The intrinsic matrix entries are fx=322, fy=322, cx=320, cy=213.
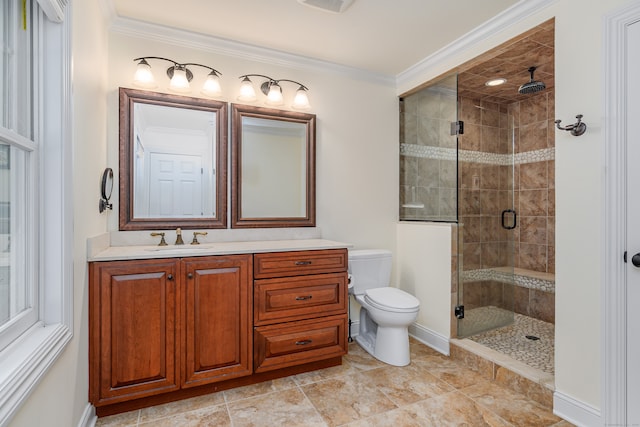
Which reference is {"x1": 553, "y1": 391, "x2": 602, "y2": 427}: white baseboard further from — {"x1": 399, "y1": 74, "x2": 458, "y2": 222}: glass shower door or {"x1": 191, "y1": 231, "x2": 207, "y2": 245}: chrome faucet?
{"x1": 191, "y1": 231, "x2": 207, "y2": 245}: chrome faucet

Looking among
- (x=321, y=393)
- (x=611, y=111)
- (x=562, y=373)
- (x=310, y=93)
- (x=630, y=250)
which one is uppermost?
(x=310, y=93)

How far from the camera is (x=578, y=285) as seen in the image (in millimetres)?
1723

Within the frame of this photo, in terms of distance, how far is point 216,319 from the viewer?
6.41ft

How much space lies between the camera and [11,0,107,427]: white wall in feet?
3.94

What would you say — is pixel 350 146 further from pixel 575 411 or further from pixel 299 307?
pixel 575 411

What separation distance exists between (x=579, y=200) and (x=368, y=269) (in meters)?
1.51

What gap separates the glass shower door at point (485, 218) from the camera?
276cm

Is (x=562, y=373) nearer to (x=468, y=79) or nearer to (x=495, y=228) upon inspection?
(x=495, y=228)

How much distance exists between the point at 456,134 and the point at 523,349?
178 cm

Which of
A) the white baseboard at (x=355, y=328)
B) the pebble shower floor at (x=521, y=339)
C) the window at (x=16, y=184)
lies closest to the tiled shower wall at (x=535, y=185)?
the pebble shower floor at (x=521, y=339)

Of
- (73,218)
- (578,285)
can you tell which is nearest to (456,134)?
(578,285)

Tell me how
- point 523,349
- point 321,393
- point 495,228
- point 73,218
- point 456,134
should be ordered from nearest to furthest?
1. point 73,218
2. point 321,393
3. point 523,349
4. point 456,134
5. point 495,228

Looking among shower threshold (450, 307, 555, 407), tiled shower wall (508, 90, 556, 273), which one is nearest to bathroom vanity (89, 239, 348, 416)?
shower threshold (450, 307, 555, 407)

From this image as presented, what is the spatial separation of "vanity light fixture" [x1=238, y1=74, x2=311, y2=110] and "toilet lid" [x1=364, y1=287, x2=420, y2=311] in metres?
1.64
